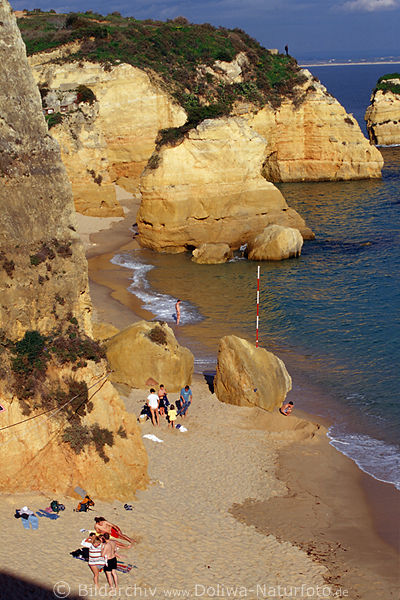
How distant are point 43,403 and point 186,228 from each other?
27.9 metres

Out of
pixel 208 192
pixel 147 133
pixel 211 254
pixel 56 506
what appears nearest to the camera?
pixel 56 506

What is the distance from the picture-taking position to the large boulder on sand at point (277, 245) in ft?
132

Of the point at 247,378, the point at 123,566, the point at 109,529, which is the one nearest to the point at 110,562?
the point at 123,566

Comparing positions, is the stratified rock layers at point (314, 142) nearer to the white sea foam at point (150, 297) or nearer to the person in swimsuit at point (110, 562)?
the white sea foam at point (150, 297)

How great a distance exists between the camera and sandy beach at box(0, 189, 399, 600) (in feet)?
43.5

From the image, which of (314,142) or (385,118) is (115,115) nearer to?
(314,142)

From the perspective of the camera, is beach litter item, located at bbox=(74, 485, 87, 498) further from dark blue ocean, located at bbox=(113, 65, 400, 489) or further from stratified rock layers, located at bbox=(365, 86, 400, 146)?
stratified rock layers, located at bbox=(365, 86, 400, 146)

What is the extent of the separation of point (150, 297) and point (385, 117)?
59.2 m

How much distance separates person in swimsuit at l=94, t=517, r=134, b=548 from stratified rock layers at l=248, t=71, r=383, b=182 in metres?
54.9

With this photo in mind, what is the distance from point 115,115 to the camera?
179 feet

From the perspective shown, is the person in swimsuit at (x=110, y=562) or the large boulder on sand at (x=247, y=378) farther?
the large boulder on sand at (x=247, y=378)

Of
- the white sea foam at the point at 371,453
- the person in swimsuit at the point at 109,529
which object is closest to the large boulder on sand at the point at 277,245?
the white sea foam at the point at 371,453

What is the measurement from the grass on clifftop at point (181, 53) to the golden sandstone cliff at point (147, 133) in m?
1.35

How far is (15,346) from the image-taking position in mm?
15641
